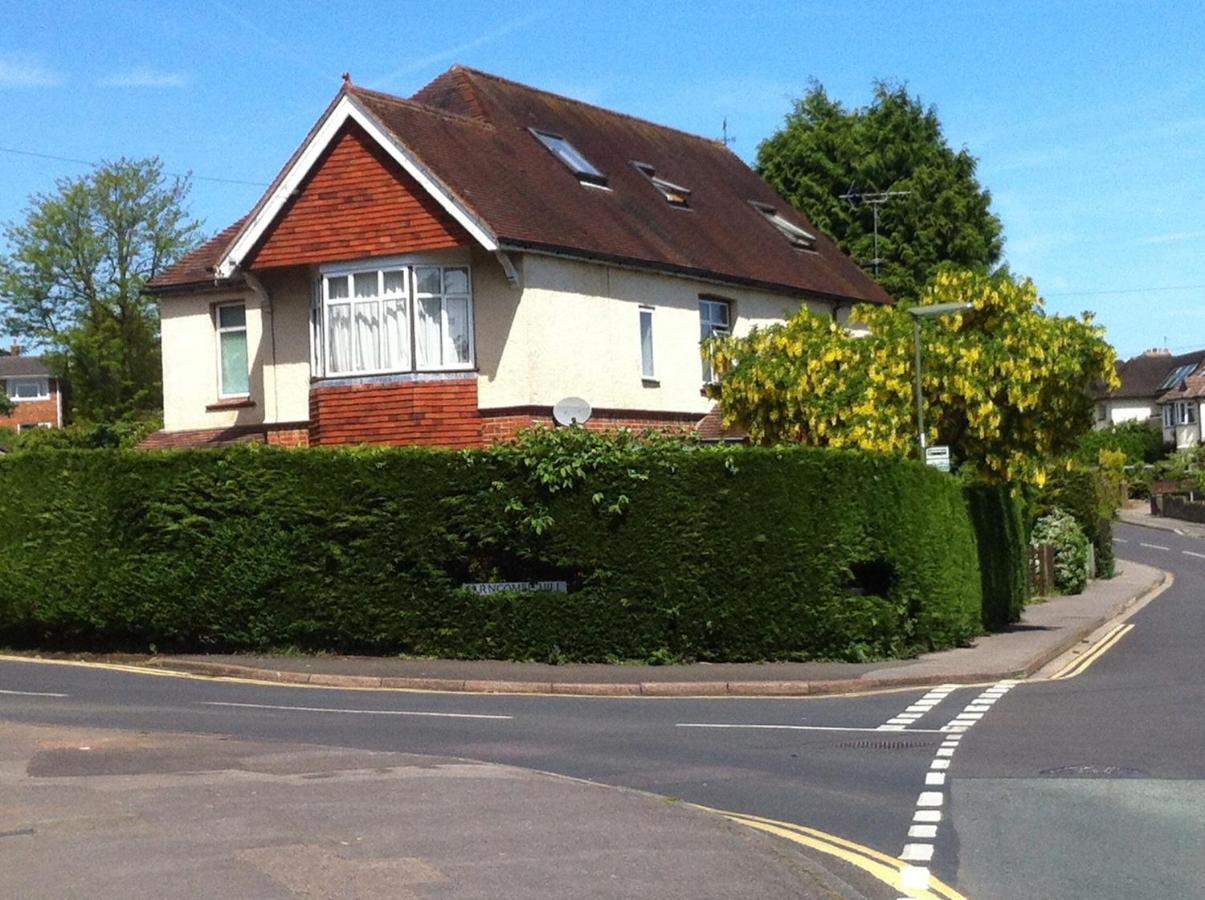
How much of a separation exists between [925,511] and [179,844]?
56.9 feet

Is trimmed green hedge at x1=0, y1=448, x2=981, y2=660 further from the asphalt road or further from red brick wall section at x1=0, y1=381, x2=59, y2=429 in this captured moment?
red brick wall section at x1=0, y1=381, x2=59, y2=429

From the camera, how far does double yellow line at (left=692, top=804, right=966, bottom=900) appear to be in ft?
27.6

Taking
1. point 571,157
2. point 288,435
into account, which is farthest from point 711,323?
point 288,435

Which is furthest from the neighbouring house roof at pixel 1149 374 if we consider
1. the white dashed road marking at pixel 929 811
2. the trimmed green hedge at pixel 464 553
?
the white dashed road marking at pixel 929 811

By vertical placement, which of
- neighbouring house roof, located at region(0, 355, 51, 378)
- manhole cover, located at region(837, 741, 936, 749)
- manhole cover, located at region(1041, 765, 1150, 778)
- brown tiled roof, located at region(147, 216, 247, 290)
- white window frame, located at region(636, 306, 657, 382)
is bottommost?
manhole cover, located at region(837, 741, 936, 749)

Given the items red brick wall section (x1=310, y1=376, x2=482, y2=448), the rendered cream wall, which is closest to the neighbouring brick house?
the rendered cream wall

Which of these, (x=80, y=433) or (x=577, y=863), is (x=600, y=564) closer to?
(x=577, y=863)

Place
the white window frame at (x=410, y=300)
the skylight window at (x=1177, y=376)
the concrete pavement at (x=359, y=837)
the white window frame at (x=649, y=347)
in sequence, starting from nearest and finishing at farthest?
the concrete pavement at (x=359, y=837) < the white window frame at (x=410, y=300) < the white window frame at (x=649, y=347) < the skylight window at (x=1177, y=376)

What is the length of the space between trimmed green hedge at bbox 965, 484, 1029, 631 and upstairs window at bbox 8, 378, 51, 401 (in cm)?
8203

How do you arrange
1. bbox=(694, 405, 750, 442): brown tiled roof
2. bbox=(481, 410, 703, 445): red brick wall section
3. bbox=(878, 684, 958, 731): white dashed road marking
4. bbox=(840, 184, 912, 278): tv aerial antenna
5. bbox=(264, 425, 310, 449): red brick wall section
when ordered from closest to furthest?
1. bbox=(878, 684, 958, 731): white dashed road marking
2. bbox=(481, 410, 703, 445): red brick wall section
3. bbox=(264, 425, 310, 449): red brick wall section
4. bbox=(694, 405, 750, 442): brown tiled roof
5. bbox=(840, 184, 912, 278): tv aerial antenna

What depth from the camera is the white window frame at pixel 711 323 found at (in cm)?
3297

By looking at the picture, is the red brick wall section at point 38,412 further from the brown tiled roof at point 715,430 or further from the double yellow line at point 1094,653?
the double yellow line at point 1094,653

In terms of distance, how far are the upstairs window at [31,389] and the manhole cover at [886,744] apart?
315 ft

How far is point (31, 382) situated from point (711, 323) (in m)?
79.6
